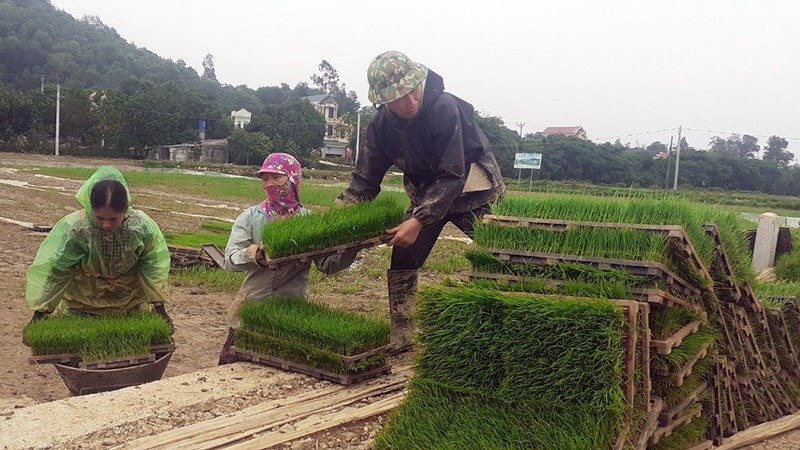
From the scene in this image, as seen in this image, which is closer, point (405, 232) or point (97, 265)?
point (405, 232)

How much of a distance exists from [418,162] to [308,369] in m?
1.54

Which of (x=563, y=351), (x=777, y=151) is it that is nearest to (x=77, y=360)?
(x=563, y=351)

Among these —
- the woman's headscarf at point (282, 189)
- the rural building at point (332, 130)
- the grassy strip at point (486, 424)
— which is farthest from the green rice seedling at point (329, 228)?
the rural building at point (332, 130)

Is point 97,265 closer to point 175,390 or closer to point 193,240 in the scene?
point 175,390

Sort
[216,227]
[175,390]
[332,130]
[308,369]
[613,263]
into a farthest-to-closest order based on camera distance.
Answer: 1. [332,130]
2. [216,227]
3. [308,369]
4. [175,390]
5. [613,263]

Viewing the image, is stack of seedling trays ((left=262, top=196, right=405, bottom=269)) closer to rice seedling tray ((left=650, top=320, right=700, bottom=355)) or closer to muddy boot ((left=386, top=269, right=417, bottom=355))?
muddy boot ((left=386, top=269, right=417, bottom=355))

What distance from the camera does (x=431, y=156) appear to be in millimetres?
4633

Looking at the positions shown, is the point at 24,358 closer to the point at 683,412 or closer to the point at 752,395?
the point at 683,412

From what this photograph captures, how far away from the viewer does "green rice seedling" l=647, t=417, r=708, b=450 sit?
352 centimetres

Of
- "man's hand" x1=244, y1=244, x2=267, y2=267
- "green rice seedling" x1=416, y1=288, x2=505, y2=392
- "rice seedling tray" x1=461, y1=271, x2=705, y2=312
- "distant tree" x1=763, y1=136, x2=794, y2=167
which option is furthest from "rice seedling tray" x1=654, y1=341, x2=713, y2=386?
"distant tree" x1=763, y1=136, x2=794, y2=167

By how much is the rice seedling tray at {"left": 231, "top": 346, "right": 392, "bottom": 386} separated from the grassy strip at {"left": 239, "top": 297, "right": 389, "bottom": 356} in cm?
15

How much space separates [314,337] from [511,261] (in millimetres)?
1395

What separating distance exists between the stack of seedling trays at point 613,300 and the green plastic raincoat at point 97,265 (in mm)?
2567

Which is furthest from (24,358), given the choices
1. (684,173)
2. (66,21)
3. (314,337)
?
(66,21)
